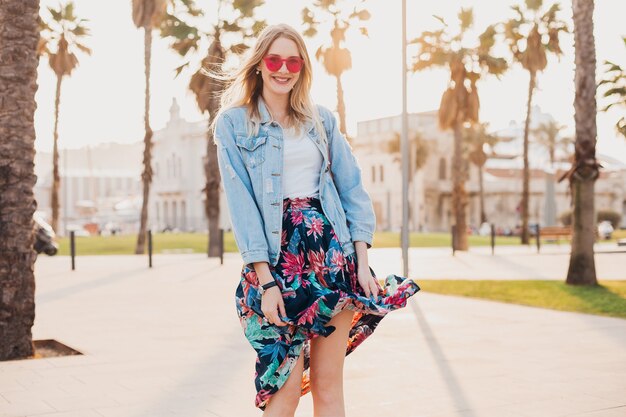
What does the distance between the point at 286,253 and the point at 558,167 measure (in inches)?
2448

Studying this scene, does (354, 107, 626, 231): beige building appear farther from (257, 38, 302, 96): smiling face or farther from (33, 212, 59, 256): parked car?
(257, 38, 302, 96): smiling face

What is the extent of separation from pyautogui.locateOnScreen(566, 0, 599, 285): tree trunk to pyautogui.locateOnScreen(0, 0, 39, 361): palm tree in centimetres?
899

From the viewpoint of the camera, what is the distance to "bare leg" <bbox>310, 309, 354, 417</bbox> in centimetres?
319

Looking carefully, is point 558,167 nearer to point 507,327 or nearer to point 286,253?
point 507,327

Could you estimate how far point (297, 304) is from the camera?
3094mm

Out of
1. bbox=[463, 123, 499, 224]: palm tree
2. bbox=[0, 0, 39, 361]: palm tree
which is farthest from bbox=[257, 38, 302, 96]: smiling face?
bbox=[463, 123, 499, 224]: palm tree

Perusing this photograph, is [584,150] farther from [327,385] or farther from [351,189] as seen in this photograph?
[327,385]

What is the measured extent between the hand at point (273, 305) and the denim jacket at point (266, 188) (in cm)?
12

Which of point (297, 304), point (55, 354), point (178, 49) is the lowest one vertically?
point (55, 354)

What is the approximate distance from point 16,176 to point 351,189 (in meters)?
4.71

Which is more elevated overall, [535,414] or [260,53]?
[260,53]

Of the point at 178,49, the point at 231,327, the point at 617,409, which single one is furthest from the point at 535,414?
the point at 178,49

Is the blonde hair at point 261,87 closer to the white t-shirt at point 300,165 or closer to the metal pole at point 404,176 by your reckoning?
the white t-shirt at point 300,165

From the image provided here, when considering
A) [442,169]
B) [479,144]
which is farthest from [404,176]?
[442,169]
